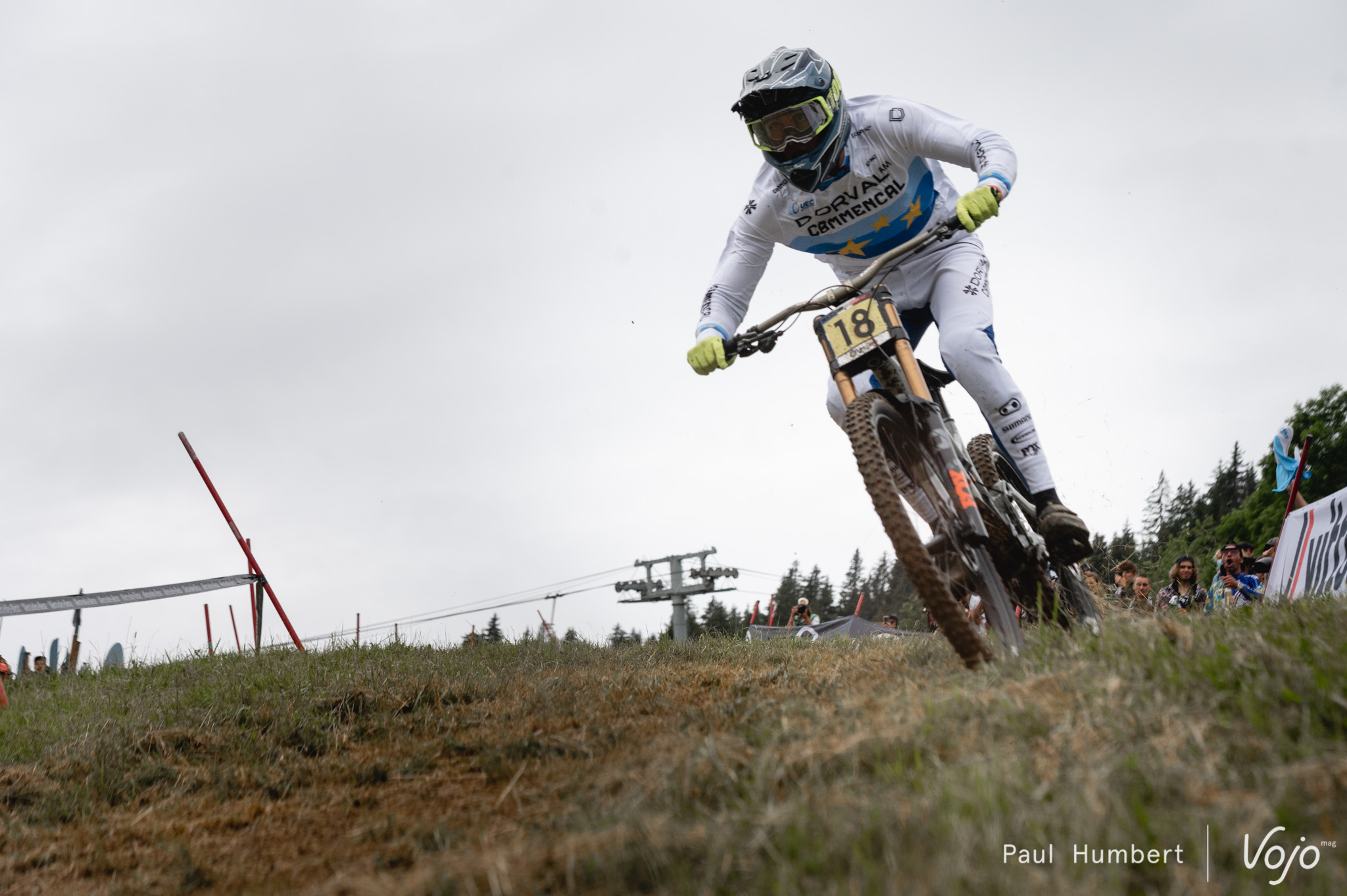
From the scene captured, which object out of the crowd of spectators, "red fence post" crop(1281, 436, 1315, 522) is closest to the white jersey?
the crowd of spectators

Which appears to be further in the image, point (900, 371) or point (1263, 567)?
point (1263, 567)

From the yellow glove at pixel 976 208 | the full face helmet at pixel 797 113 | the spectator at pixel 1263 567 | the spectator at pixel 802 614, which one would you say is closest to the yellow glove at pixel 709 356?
the full face helmet at pixel 797 113

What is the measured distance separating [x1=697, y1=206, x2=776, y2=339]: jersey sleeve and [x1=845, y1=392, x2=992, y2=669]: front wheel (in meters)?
1.44

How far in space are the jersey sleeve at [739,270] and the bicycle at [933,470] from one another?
62 cm

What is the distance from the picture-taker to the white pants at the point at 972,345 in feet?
14.1

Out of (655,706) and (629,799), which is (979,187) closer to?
(655,706)

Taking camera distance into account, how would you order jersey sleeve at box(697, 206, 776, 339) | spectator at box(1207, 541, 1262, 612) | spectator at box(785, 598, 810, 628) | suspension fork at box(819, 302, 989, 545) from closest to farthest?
suspension fork at box(819, 302, 989, 545)
jersey sleeve at box(697, 206, 776, 339)
spectator at box(1207, 541, 1262, 612)
spectator at box(785, 598, 810, 628)

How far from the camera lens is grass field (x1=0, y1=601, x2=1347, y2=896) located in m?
Answer: 1.76

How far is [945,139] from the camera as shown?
451 centimetres

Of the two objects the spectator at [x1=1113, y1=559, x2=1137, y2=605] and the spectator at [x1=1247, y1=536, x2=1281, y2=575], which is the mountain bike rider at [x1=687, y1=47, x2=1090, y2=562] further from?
the spectator at [x1=1247, y1=536, x2=1281, y2=575]

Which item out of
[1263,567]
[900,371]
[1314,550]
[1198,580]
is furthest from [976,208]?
[1263,567]

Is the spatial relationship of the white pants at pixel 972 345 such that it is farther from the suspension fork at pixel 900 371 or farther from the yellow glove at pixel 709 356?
the yellow glove at pixel 709 356

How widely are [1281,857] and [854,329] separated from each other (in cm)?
274

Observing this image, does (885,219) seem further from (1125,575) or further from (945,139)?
(1125,575)
